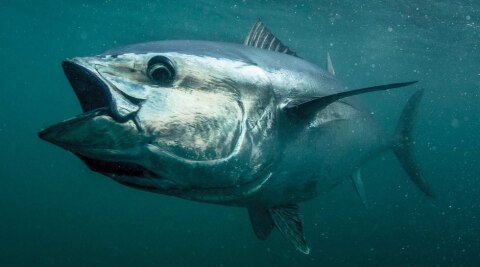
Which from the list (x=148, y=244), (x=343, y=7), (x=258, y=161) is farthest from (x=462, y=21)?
(x=258, y=161)

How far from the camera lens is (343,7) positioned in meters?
16.6

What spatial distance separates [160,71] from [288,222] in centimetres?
166

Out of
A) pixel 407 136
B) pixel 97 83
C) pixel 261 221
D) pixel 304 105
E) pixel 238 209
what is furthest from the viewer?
pixel 238 209

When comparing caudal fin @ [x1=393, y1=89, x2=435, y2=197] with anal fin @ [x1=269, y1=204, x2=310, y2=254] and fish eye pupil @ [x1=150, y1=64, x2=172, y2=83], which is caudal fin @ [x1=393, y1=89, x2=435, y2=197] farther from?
fish eye pupil @ [x1=150, y1=64, x2=172, y2=83]

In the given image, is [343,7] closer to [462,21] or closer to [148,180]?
[462,21]

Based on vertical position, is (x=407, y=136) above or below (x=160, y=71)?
below

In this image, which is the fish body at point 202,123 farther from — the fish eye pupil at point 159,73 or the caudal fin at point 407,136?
the caudal fin at point 407,136

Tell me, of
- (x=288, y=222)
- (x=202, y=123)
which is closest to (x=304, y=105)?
(x=202, y=123)

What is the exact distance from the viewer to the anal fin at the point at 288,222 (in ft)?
9.12

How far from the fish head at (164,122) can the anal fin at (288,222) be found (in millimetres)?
873

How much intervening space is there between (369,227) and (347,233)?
1.81 meters

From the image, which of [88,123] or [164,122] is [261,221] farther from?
[88,123]

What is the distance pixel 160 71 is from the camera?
1.77 metres

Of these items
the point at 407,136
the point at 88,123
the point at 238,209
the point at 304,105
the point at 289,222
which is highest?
the point at 88,123
